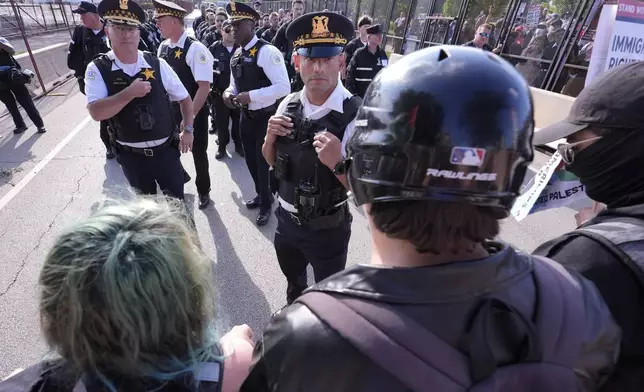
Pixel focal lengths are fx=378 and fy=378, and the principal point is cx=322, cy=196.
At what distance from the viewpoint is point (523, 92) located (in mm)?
801

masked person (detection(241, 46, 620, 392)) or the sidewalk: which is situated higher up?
masked person (detection(241, 46, 620, 392))

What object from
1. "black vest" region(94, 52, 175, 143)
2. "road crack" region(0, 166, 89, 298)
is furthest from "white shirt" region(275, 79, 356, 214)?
"road crack" region(0, 166, 89, 298)

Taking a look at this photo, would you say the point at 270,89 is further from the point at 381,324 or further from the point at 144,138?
the point at 381,324

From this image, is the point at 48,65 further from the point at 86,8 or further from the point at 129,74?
the point at 129,74

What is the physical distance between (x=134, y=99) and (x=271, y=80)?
1575mm

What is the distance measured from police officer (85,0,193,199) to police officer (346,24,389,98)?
12.9 ft

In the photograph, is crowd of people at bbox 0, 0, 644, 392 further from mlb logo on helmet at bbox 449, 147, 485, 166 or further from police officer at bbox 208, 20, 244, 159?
police officer at bbox 208, 20, 244, 159

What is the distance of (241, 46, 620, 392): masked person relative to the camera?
2.12 ft

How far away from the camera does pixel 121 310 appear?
0.92 m

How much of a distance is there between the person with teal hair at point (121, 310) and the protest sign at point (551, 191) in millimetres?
1500

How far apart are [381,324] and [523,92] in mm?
568

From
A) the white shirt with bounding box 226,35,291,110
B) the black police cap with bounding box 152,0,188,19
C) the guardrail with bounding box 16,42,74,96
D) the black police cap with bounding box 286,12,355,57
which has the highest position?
the black police cap with bounding box 286,12,355,57

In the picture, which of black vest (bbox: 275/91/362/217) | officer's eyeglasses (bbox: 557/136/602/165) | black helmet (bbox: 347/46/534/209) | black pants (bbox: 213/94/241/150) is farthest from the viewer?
black pants (bbox: 213/94/241/150)

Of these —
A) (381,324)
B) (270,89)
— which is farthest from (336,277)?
(270,89)
